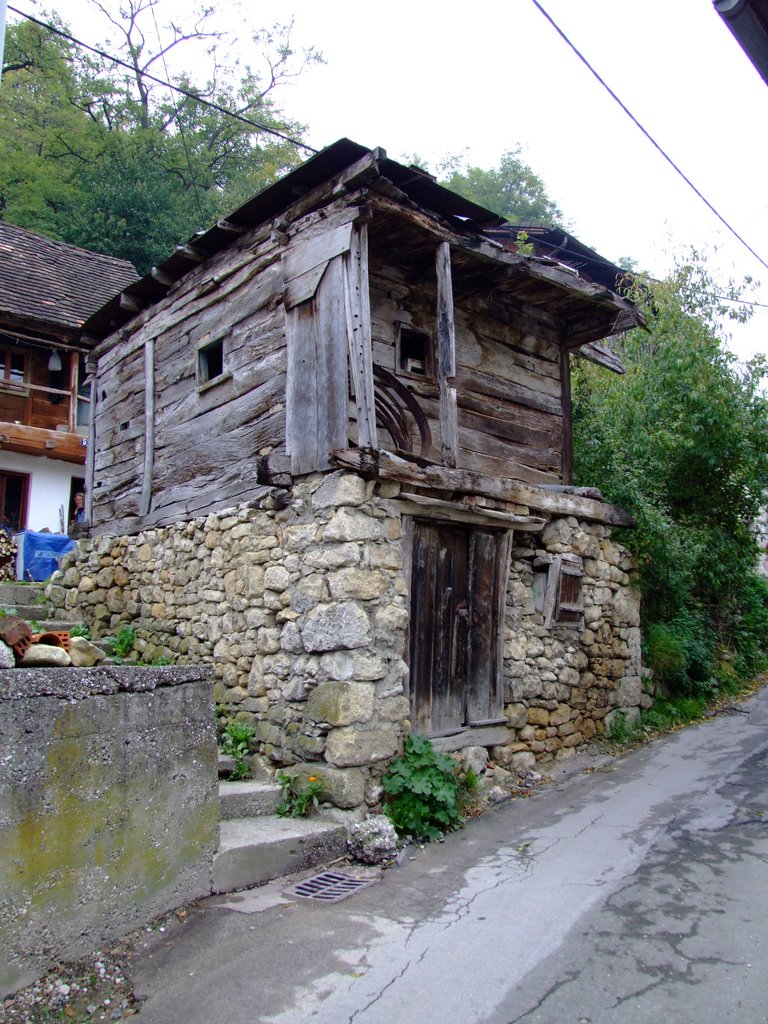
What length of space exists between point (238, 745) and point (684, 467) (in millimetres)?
6692

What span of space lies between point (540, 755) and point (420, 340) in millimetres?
4192

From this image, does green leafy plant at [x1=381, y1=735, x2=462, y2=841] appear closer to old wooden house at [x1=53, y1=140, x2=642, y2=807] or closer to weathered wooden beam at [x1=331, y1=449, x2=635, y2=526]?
old wooden house at [x1=53, y1=140, x2=642, y2=807]

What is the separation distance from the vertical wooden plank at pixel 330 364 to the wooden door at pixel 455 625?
1.14m

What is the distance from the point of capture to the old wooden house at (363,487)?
603cm

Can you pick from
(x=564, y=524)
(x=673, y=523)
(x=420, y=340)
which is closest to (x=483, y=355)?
(x=420, y=340)

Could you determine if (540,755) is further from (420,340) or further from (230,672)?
(420,340)

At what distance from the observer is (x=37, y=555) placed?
1199 centimetres

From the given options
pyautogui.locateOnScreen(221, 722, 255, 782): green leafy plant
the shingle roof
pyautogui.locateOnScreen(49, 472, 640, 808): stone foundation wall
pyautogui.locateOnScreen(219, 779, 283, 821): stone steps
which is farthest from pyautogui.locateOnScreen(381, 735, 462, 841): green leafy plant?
the shingle roof

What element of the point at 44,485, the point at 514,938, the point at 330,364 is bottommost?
the point at 514,938

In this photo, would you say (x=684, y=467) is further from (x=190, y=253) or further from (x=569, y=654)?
(x=190, y=253)

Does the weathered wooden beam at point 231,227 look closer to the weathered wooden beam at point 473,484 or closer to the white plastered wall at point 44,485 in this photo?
the weathered wooden beam at point 473,484

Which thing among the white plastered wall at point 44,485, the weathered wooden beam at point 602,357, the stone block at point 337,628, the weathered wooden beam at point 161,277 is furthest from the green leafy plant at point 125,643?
the white plastered wall at point 44,485

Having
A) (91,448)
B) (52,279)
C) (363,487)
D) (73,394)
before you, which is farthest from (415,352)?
(52,279)

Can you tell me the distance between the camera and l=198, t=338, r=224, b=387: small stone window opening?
7.80m
